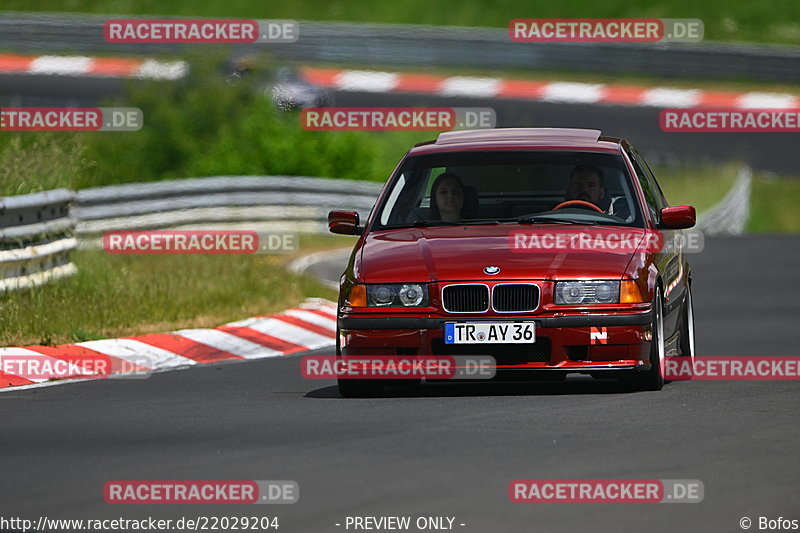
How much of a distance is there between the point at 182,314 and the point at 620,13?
3140cm

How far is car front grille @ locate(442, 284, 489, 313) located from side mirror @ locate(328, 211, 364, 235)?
53.6 inches

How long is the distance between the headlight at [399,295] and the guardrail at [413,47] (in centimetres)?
3038

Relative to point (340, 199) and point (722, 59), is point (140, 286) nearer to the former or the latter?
point (340, 199)

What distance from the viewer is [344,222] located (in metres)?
10.9

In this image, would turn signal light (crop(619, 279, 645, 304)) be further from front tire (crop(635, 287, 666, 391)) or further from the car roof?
the car roof

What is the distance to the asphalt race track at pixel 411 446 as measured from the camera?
6.30m

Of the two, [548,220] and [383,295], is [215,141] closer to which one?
[548,220]

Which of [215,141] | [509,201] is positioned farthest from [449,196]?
[215,141]

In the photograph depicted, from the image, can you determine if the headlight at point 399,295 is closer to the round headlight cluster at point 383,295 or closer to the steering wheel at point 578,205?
the round headlight cluster at point 383,295

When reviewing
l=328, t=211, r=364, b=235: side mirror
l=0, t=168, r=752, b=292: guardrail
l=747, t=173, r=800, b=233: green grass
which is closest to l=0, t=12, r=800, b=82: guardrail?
l=747, t=173, r=800, b=233: green grass

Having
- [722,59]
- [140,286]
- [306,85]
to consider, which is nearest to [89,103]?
[306,85]

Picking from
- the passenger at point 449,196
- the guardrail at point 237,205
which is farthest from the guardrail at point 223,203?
the passenger at point 449,196

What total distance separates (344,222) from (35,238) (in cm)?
410

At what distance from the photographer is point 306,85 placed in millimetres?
35469
